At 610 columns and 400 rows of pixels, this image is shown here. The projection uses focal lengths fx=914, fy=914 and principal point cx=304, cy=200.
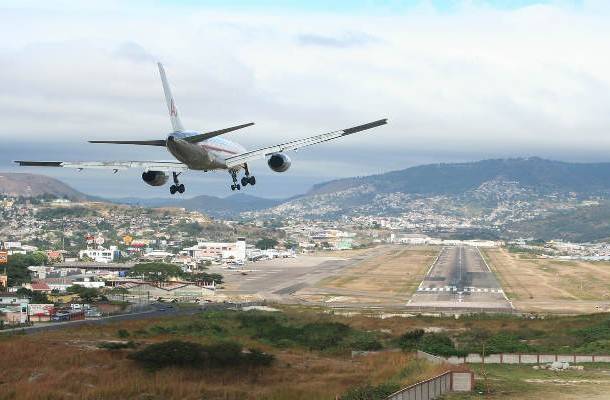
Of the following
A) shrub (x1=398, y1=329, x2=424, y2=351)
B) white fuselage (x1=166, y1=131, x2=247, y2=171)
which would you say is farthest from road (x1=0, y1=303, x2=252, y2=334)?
white fuselage (x1=166, y1=131, x2=247, y2=171)

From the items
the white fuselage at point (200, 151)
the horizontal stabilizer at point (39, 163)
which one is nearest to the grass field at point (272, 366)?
the horizontal stabilizer at point (39, 163)

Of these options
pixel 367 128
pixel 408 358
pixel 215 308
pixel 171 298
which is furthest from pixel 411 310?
pixel 367 128

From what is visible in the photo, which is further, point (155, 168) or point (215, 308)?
point (215, 308)

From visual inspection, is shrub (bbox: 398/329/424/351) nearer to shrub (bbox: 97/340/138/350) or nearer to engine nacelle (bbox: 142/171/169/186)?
shrub (bbox: 97/340/138/350)

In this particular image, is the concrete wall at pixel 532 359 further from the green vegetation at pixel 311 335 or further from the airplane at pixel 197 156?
the airplane at pixel 197 156

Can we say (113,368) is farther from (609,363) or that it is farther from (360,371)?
(609,363)

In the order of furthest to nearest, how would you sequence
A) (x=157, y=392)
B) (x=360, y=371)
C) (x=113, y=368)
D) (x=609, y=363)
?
1. (x=609, y=363)
2. (x=360, y=371)
3. (x=113, y=368)
4. (x=157, y=392)

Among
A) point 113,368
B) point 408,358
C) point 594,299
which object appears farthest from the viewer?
point 594,299
